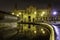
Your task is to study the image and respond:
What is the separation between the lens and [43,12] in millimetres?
24516

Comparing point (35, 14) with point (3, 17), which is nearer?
point (3, 17)

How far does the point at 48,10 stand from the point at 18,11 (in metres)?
5.68

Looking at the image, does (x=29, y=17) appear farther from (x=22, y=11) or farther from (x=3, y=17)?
(x=3, y=17)

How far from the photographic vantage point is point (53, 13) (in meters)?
25.2

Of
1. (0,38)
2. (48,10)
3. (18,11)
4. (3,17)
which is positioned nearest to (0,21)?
(3,17)

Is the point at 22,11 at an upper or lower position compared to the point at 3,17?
upper

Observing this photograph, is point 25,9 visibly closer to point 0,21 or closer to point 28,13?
point 28,13

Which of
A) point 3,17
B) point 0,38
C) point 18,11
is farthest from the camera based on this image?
point 18,11

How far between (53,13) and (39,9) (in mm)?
2714

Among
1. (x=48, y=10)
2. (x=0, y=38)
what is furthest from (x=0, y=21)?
(x=48, y=10)

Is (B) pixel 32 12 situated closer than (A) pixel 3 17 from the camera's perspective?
No

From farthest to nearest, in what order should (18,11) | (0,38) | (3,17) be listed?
(18,11) → (0,38) → (3,17)

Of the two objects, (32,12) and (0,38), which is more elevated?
(32,12)

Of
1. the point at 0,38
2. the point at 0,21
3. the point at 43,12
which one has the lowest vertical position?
the point at 0,38
